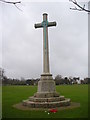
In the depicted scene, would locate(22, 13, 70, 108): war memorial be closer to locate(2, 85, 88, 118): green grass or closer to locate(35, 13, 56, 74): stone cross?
locate(35, 13, 56, 74): stone cross

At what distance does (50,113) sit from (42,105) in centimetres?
196

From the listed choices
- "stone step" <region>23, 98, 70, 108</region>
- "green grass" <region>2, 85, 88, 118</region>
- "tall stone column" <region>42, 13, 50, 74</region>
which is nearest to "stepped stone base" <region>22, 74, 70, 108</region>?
"stone step" <region>23, 98, 70, 108</region>

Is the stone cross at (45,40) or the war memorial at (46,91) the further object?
the stone cross at (45,40)

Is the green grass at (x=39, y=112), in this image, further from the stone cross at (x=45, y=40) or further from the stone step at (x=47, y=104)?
the stone cross at (x=45, y=40)

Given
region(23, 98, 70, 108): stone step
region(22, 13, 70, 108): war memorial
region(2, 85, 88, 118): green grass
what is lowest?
region(2, 85, 88, 118): green grass

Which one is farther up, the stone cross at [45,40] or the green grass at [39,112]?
the stone cross at [45,40]

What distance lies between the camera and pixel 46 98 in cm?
1521

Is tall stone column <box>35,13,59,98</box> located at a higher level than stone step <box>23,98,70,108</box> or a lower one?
higher

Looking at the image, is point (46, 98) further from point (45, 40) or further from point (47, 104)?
point (45, 40)

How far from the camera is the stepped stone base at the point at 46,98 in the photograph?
14477 millimetres

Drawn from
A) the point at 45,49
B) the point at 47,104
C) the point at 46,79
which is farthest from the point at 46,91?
the point at 45,49

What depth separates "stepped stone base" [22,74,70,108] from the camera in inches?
570

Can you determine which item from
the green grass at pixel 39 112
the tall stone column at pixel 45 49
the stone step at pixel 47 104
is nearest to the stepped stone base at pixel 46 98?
the stone step at pixel 47 104

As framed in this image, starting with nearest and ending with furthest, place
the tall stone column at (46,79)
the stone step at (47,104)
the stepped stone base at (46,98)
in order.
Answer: the stone step at (47,104), the stepped stone base at (46,98), the tall stone column at (46,79)
